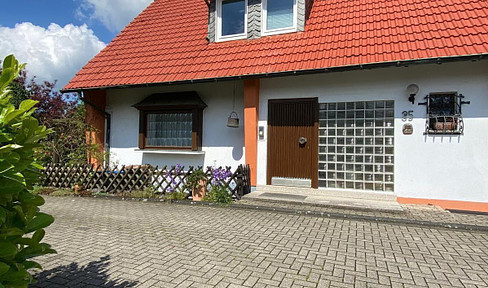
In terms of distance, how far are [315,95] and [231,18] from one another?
13.7ft

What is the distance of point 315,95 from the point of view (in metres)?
8.19

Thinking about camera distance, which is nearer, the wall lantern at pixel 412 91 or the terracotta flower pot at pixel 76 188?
the wall lantern at pixel 412 91

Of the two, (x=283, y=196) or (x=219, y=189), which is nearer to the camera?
(x=283, y=196)

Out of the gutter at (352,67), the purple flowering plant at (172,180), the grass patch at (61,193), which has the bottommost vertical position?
the grass patch at (61,193)

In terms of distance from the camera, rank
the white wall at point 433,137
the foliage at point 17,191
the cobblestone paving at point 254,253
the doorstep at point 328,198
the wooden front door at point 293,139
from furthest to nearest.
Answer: the wooden front door at point 293,139
the white wall at point 433,137
the doorstep at point 328,198
the cobblestone paving at point 254,253
the foliage at point 17,191

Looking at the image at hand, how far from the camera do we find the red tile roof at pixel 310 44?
7.10m

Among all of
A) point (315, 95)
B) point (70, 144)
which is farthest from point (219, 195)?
point (70, 144)

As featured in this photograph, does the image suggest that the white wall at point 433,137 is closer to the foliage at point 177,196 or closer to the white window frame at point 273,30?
the white window frame at point 273,30

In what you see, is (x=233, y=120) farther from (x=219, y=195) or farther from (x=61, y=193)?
(x=61, y=193)

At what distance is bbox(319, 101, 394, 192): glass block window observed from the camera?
7.49 metres

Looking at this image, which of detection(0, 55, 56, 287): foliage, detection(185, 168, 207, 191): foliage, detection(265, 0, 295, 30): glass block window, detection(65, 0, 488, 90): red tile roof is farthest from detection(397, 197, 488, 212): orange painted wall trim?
detection(0, 55, 56, 287): foliage

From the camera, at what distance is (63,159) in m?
10.2

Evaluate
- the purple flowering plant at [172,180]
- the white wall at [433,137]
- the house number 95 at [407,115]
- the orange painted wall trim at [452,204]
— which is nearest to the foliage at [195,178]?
the purple flowering plant at [172,180]

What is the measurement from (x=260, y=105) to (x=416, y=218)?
493 cm
